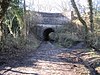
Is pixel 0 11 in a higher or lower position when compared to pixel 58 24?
higher

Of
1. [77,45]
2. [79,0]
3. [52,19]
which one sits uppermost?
[79,0]

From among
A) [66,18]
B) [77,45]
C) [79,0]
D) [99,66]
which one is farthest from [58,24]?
[99,66]

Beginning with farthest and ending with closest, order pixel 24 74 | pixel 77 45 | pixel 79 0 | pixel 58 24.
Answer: pixel 58 24
pixel 77 45
pixel 79 0
pixel 24 74

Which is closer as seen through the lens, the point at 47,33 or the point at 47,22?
the point at 47,22

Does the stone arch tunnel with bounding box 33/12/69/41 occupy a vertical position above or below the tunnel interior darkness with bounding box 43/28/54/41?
above

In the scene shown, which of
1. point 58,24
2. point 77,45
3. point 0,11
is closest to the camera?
point 0,11

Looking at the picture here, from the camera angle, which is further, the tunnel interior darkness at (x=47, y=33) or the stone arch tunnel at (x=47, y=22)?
the tunnel interior darkness at (x=47, y=33)

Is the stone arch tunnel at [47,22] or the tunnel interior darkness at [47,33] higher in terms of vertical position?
the stone arch tunnel at [47,22]

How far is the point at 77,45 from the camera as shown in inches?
1277

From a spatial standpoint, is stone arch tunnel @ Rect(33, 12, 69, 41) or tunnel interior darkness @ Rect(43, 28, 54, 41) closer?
stone arch tunnel @ Rect(33, 12, 69, 41)

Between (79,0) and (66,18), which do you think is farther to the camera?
(66,18)

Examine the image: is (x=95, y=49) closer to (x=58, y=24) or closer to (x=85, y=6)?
(x=85, y=6)

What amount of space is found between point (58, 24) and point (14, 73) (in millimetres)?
33190

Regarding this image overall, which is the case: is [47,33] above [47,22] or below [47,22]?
Answer: below
